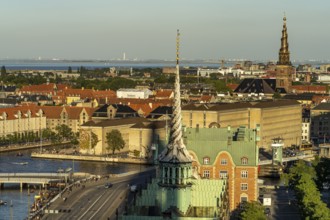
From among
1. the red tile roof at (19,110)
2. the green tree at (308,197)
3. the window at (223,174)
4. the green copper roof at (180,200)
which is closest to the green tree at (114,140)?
the red tile roof at (19,110)

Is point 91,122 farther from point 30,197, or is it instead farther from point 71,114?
point 30,197

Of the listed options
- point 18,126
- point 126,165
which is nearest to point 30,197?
point 126,165

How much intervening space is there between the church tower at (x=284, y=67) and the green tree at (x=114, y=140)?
40642mm

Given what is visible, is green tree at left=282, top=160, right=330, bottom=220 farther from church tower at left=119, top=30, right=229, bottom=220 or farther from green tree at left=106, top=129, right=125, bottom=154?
green tree at left=106, top=129, right=125, bottom=154

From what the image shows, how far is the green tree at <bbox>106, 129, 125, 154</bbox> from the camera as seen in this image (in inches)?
2751

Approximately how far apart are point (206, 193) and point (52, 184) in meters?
32.7

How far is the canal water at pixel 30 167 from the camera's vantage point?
152 feet

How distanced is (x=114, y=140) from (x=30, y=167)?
10.3 meters

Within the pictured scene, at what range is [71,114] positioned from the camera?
276ft

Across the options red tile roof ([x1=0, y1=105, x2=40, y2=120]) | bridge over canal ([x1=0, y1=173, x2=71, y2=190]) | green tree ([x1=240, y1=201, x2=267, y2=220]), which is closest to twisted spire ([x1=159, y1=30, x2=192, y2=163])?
green tree ([x1=240, y1=201, x2=267, y2=220])

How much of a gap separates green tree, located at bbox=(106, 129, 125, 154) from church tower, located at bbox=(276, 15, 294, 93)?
40.6 m

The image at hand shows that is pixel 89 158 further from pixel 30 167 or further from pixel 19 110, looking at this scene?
pixel 19 110

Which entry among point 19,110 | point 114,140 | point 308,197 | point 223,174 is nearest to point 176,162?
point 308,197

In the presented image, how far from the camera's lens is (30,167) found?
61.4m
